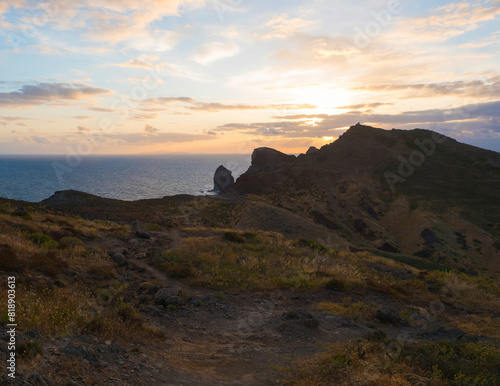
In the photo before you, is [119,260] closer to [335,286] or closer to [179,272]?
[179,272]

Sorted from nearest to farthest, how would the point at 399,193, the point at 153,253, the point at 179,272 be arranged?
1. the point at 179,272
2. the point at 153,253
3. the point at 399,193

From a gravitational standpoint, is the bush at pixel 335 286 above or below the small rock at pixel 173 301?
below

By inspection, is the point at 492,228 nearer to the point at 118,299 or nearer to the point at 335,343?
the point at 335,343

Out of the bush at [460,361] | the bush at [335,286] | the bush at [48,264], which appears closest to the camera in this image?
the bush at [460,361]

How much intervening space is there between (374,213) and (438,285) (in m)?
53.3

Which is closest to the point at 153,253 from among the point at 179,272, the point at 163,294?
the point at 179,272

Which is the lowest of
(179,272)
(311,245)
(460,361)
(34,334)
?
(311,245)

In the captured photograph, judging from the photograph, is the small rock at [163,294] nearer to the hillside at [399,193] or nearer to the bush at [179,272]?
the bush at [179,272]

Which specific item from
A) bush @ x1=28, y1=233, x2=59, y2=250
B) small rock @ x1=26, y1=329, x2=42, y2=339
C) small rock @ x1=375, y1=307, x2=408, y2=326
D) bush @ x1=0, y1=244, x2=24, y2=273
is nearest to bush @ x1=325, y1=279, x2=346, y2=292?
small rock @ x1=375, y1=307, x2=408, y2=326

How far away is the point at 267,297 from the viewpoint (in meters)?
14.5

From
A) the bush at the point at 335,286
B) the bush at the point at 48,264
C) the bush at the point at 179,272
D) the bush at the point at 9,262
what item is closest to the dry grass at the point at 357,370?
the bush at the point at 335,286

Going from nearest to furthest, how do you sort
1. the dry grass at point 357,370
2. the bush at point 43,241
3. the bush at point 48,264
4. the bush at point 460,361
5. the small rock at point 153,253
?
the dry grass at point 357,370, the bush at point 460,361, the bush at point 48,264, the bush at point 43,241, the small rock at point 153,253

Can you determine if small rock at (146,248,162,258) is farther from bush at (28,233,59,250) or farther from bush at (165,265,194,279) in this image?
bush at (28,233,59,250)

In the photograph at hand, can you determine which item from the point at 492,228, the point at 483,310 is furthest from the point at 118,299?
the point at 492,228
